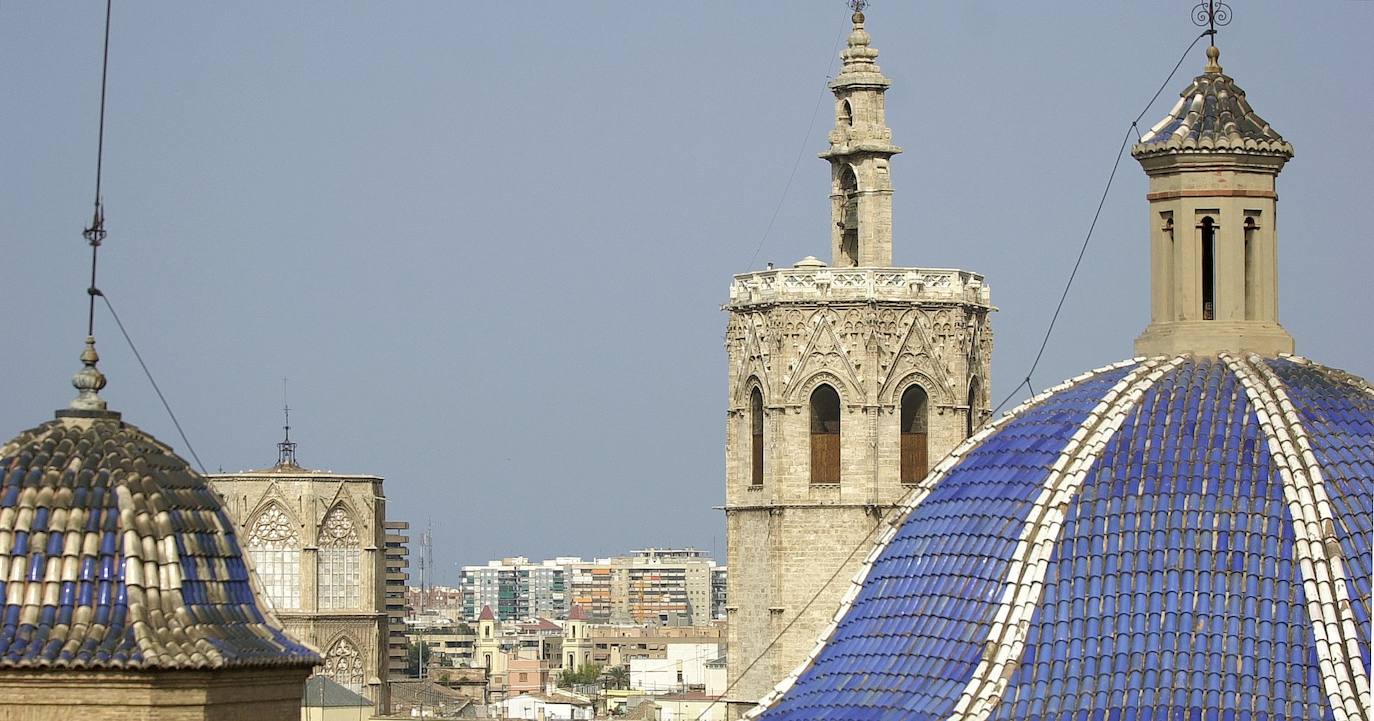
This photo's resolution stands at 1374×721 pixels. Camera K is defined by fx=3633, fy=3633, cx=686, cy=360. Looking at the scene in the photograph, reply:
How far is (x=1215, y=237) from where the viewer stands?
29.7 meters

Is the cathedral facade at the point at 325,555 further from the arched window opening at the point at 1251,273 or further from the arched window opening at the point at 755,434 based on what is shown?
the arched window opening at the point at 1251,273

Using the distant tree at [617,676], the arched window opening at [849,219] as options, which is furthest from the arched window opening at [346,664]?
the distant tree at [617,676]

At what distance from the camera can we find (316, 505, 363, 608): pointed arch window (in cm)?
8819

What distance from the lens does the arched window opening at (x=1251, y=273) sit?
97.2 ft

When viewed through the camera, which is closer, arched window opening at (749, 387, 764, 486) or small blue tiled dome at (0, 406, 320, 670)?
small blue tiled dome at (0, 406, 320, 670)

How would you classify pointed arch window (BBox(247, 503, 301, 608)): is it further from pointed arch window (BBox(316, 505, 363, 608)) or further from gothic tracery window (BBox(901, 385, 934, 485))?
gothic tracery window (BBox(901, 385, 934, 485))

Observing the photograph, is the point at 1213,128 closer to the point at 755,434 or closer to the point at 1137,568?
the point at 1137,568

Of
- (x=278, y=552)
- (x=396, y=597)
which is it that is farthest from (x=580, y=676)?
(x=278, y=552)

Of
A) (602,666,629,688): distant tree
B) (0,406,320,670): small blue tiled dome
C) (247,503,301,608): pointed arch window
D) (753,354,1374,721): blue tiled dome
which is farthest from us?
(602,666,629,688): distant tree

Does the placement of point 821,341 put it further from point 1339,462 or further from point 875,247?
point 1339,462

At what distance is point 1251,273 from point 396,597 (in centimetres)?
10210

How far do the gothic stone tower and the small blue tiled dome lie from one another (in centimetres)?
4148

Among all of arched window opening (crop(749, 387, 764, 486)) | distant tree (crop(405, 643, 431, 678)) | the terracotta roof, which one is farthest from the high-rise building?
the terracotta roof

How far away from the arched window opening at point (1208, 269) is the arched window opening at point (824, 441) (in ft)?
122
